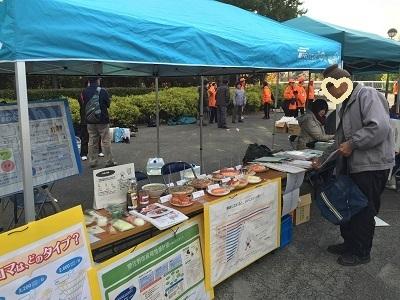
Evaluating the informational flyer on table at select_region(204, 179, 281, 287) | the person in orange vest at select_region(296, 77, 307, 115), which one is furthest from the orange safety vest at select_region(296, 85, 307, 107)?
the informational flyer on table at select_region(204, 179, 281, 287)

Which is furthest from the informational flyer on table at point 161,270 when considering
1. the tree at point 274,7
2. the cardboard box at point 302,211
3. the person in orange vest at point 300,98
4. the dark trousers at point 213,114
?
the tree at point 274,7

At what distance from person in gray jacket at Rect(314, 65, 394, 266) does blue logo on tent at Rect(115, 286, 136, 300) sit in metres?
2.15

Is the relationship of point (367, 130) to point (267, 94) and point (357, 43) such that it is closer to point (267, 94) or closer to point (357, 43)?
point (357, 43)

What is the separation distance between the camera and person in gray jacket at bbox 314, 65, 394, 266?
3.21 m

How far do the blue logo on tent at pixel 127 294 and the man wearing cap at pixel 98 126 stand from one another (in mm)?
5129

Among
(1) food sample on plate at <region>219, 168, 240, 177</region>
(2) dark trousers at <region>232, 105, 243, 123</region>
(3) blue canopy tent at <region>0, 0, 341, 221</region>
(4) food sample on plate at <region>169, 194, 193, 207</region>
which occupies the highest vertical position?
(3) blue canopy tent at <region>0, 0, 341, 221</region>

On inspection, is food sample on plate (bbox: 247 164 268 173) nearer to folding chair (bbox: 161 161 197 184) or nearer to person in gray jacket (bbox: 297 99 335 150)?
folding chair (bbox: 161 161 197 184)

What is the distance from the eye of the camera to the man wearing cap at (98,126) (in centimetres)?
708

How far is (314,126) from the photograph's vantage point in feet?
18.8

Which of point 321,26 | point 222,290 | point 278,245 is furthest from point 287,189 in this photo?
point 321,26

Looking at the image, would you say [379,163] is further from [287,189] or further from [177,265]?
[177,265]

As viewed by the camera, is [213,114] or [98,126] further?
[213,114]

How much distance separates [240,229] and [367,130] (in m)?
1.40

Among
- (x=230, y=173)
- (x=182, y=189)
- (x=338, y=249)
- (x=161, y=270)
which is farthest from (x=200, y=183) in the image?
(x=338, y=249)
